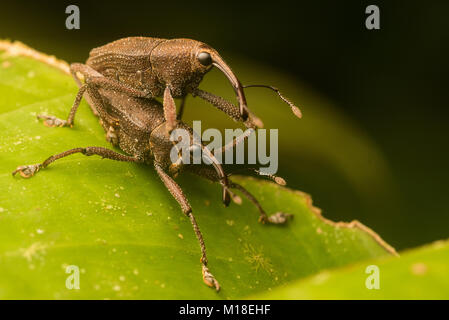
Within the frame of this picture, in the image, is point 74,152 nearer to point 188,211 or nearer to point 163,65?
point 188,211

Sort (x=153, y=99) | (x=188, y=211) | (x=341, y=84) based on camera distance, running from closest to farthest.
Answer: (x=188, y=211) < (x=153, y=99) < (x=341, y=84)

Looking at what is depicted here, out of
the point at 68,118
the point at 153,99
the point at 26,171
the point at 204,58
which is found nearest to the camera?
the point at 26,171

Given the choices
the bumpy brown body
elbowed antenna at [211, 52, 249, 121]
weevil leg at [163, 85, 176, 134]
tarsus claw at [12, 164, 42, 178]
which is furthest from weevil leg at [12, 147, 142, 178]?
elbowed antenna at [211, 52, 249, 121]

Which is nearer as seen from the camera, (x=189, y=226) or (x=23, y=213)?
(x=23, y=213)

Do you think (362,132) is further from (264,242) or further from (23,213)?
(23,213)

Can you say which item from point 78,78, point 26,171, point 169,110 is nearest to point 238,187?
point 169,110
